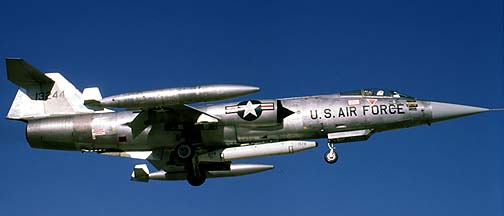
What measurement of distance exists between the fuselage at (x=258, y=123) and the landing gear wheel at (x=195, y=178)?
141 centimetres

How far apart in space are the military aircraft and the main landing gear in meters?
0.03

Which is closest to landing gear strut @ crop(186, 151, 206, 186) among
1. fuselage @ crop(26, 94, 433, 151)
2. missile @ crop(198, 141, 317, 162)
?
missile @ crop(198, 141, 317, 162)

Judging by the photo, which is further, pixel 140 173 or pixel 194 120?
pixel 140 173

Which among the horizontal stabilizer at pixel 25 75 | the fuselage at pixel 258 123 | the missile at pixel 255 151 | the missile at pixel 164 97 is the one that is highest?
the horizontal stabilizer at pixel 25 75

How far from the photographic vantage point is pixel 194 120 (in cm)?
2656

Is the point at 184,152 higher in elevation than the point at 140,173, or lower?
higher

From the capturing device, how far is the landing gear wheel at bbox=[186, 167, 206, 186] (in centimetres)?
2794

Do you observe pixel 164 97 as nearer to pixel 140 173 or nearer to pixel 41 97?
pixel 140 173

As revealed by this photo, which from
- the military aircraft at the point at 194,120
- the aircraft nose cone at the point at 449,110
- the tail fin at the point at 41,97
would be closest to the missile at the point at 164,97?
the military aircraft at the point at 194,120

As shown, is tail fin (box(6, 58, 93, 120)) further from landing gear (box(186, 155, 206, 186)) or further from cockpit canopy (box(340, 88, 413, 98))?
cockpit canopy (box(340, 88, 413, 98))

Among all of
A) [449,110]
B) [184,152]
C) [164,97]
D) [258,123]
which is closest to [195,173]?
[184,152]

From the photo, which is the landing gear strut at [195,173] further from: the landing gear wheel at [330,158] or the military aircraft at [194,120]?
the landing gear wheel at [330,158]

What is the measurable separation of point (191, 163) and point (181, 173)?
1.60 metres

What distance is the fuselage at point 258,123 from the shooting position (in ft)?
84.9
